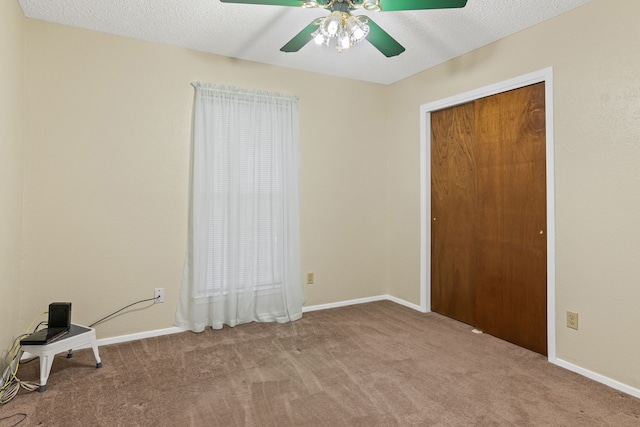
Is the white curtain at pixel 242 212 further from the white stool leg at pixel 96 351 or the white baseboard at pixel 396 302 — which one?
the white stool leg at pixel 96 351

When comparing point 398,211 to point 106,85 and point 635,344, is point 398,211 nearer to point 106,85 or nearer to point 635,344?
point 635,344

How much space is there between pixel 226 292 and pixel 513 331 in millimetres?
2349

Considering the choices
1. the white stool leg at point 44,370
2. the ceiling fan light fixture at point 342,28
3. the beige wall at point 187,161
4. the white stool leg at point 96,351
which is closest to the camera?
the ceiling fan light fixture at point 342,28

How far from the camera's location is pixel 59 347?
87.5 inches

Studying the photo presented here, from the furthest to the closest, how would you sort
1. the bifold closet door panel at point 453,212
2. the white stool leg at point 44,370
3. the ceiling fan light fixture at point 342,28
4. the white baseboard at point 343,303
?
the white baseboard at point 343,303 < the bifold closet door panel at point 453,212 < the white stool leg at point 44,370 < the ceiling fan light fixture at point 342,28

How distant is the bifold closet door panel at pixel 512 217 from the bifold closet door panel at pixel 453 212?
0.50 feet

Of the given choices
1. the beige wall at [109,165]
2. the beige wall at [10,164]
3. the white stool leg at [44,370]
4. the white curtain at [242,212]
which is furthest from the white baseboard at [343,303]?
the beige wall at [10,164]

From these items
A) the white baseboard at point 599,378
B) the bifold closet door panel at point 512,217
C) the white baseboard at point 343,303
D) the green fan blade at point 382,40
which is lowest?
the white baseboard at point 599,378

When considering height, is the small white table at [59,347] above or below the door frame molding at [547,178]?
below

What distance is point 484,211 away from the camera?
3088 mm

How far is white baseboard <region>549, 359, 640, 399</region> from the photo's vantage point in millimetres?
2164

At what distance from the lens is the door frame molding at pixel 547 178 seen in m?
2.57

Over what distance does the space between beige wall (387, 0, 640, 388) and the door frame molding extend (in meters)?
0.04

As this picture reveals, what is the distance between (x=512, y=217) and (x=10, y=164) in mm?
3441
